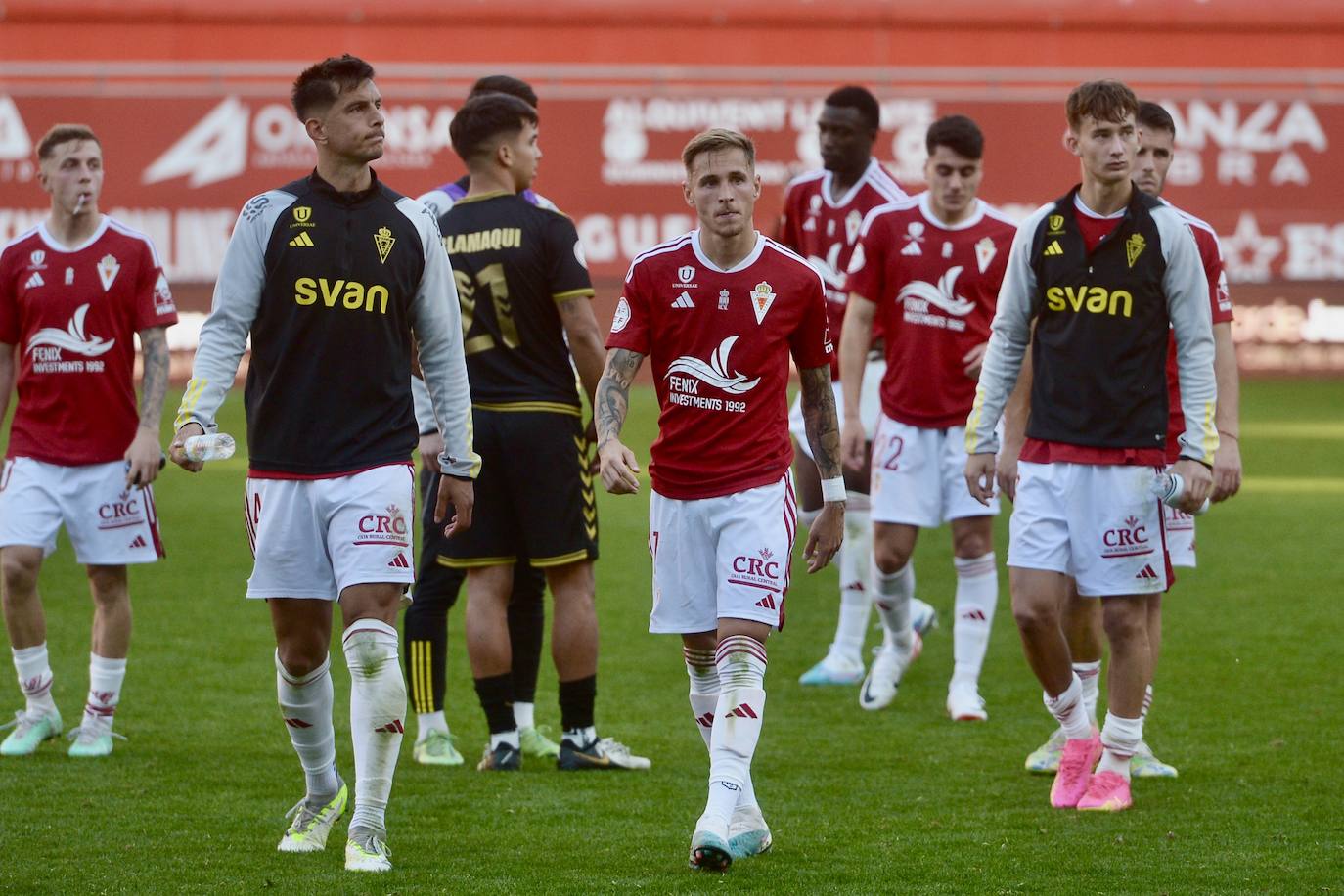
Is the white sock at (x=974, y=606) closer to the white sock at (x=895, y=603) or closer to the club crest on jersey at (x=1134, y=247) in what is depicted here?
the white sock at (x=895, y=603)

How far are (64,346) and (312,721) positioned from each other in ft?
7.40

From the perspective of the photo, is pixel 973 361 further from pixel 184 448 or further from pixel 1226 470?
pixel 184 448

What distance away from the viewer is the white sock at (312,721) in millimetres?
5125

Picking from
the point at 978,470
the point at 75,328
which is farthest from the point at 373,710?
the point at 75,328

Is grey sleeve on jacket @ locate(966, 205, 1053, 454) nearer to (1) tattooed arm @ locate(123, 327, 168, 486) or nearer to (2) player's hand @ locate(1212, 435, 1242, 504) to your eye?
(2) player's hand @ locate(1212, 435, 1242, 504)

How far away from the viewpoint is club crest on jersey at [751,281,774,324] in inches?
202

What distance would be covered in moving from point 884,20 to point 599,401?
28.7 meters

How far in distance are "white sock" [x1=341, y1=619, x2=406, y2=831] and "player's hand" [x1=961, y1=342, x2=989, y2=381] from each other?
315cm

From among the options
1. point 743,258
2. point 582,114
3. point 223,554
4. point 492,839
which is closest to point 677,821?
point 492,839

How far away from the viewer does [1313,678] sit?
8.08 metres

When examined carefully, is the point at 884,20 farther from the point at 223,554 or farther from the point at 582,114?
the point at 223,554

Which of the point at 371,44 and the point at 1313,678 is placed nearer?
the point at 1313,678

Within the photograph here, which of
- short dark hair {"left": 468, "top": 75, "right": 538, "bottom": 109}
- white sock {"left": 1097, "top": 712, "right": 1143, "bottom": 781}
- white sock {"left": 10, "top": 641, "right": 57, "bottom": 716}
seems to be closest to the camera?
white sock {"left": 1097, "top": 712, "right": 1143, "bottom": 781}

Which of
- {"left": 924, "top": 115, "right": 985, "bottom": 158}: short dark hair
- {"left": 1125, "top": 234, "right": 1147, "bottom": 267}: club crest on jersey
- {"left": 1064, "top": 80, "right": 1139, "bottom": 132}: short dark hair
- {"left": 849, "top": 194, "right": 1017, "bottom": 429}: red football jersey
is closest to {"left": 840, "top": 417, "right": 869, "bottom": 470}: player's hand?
{"left": 849, "top": 194, "right": 1017, "bottom": 429}: red football jersey
